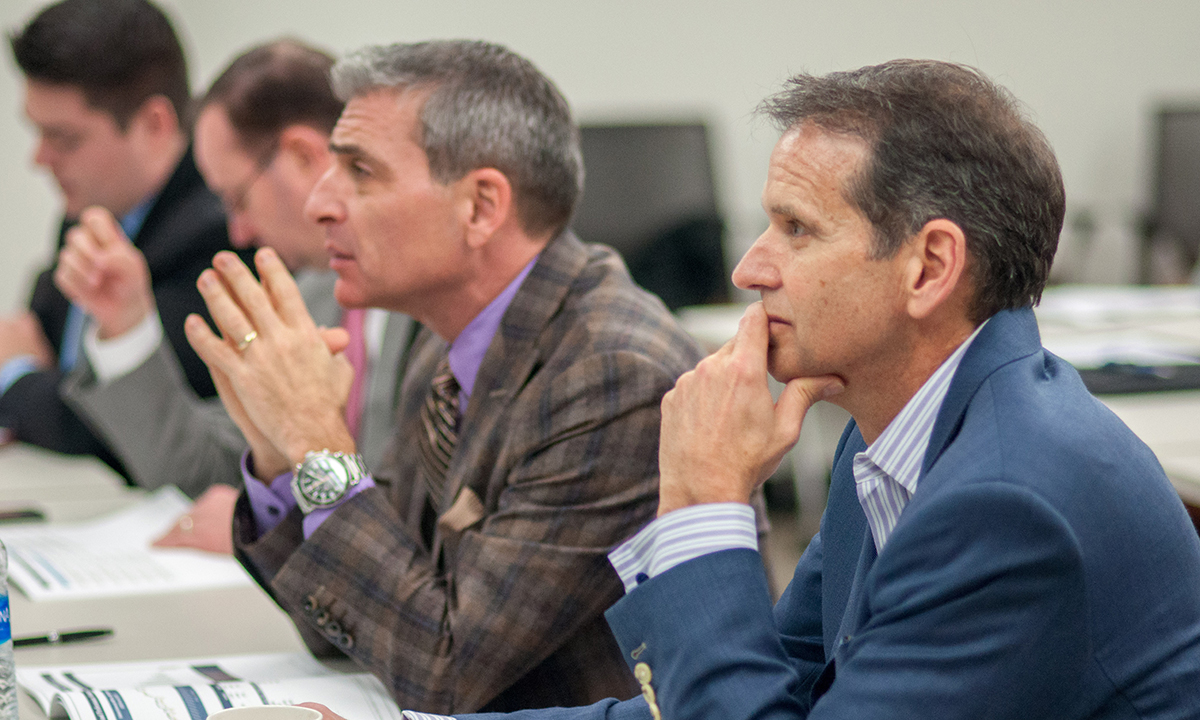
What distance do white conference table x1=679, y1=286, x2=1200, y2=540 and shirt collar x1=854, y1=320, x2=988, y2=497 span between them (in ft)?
3.05

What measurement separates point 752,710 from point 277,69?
5.77 ft

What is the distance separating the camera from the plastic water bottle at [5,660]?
90 centimetres

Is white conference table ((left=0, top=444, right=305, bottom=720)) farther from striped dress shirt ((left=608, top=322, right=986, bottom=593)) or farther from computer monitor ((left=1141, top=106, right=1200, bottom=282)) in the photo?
computer monitor ((left=1141, top=106, right=1200, bottom=282))

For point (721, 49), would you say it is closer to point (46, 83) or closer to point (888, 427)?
point (46, 83)

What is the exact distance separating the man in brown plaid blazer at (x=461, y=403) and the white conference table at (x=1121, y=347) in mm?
783

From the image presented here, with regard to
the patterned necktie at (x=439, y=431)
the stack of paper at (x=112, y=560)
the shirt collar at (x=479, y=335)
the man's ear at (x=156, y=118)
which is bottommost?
the stack of paper at (x=112, y=560)

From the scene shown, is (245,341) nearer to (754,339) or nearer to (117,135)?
(754,339)

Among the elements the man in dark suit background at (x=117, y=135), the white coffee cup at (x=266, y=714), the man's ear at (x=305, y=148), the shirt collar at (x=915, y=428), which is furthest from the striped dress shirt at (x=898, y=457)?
the man in dark suit background at (x=117, y=135)

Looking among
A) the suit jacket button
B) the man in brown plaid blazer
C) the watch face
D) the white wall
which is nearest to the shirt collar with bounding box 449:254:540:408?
the man in brown plaid blazer

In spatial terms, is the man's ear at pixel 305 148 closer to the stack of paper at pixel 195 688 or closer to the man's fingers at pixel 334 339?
the man's fingers at pixel 334 339

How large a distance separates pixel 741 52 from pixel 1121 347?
280 centimetres

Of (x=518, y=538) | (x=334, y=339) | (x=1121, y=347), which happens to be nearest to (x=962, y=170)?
(x=518, y=538)

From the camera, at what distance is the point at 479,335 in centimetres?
156

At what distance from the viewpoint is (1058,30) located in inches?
210
